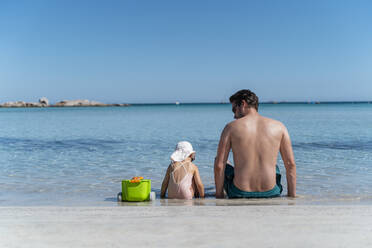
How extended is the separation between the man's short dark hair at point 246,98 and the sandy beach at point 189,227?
1316 millimetres

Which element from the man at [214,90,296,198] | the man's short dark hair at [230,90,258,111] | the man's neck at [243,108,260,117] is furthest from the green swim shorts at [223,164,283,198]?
the man's short dark hair at [230,90,258,111]

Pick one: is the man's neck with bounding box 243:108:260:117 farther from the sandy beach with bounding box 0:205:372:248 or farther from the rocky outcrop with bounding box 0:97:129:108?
the rocky outcrop with bounding box 0:97:129:108

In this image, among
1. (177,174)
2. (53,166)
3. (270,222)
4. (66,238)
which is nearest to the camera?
(66,238)

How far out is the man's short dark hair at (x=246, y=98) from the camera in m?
5.02

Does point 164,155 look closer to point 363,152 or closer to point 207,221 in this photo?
point 363,152

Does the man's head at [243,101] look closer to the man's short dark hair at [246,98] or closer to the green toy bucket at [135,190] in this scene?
the man's short dark hair at [246,98]

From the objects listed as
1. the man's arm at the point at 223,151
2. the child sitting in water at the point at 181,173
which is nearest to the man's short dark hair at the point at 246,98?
the man's arm at the point at 223,151

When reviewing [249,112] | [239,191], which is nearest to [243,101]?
[249,112]

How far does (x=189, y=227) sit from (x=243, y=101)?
205 cm

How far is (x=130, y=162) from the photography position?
419 inches

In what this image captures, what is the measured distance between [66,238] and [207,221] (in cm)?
130

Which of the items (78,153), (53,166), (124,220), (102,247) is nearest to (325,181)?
(124,220)

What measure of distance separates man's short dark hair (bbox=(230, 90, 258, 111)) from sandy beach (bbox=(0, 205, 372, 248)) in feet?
4.32

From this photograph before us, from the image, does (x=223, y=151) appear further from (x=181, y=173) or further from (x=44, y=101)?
(x=44, y=101)
